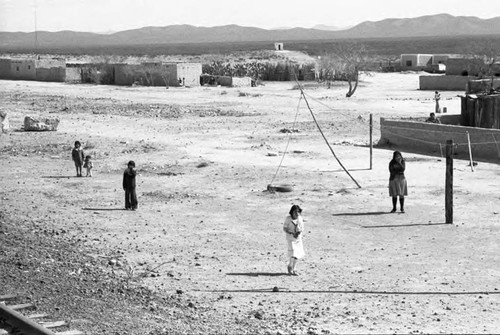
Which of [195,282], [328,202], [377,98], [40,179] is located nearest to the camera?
[195,282]

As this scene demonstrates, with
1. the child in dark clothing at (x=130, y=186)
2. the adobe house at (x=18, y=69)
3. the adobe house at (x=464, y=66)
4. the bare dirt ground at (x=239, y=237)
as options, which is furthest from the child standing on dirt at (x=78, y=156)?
the adobe house at (x=18, y=69)

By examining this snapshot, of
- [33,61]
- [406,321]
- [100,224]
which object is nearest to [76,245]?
[100,224]

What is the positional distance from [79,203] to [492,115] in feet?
45.2

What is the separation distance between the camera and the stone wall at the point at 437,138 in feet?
82.4

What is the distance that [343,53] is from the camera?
66312mm

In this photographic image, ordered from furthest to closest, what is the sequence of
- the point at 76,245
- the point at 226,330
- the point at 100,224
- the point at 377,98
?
1. the point at 377,98
2. the point at 100,224
3. the point at 76,245
4. the point at 226,330

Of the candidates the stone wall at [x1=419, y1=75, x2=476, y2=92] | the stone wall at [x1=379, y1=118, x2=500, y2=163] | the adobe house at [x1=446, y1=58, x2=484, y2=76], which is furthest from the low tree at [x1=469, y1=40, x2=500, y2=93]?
the stone wall at [x1=379, y1=118, x2=500, y2=163]

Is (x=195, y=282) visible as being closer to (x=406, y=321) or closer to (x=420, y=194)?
(x=406, y=321)

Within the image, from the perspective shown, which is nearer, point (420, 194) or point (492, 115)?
point (420, 194)

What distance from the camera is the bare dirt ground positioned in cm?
1170

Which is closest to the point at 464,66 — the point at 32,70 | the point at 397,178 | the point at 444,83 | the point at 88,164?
the point at 444,83

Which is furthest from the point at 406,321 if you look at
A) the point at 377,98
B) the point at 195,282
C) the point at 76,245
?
the point at 377,98

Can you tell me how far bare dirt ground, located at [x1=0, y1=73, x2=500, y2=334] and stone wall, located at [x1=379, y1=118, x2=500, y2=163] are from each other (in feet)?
2.40

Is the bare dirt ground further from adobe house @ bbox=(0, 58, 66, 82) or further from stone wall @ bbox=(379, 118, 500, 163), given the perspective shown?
adobe house @ bbox=(0, 58, 66, 82)
